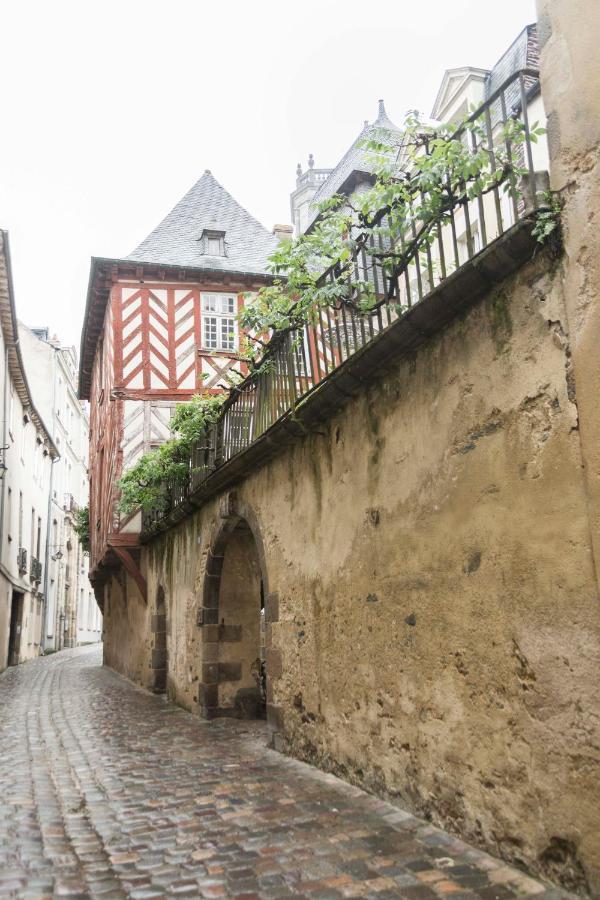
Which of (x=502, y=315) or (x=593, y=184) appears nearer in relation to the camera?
(x=593, y=184)

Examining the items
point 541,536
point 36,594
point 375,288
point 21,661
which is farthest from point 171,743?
→ point 36,594

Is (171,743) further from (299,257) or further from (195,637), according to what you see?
(299,257)

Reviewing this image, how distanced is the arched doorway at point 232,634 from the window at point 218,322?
6.96 meters

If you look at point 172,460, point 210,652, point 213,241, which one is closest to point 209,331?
point 213,241

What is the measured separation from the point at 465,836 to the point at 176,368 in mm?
12321

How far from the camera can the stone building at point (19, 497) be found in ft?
60.8

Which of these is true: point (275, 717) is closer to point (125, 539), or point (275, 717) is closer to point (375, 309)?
point (375, 309)

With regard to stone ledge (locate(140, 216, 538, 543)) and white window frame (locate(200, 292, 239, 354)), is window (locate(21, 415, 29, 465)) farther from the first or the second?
stone ledge (locate(140, 216, 538, 543))

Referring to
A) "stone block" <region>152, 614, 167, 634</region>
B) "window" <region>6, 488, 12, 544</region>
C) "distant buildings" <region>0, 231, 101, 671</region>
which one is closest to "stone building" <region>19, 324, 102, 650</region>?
"distant buildings" <region>0, 231, 101, 671</region>

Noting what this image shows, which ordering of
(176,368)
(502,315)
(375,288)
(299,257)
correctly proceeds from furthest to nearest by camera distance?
1. (176,368)
2. (299,257)
3. (375,288)
4. (502,315)

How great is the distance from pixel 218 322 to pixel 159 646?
20.6 feet

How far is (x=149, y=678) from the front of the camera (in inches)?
512

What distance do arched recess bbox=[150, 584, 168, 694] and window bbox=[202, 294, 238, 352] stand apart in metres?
5.04

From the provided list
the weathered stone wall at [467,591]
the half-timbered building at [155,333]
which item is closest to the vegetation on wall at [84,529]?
the half-timbered building at [155,333]
